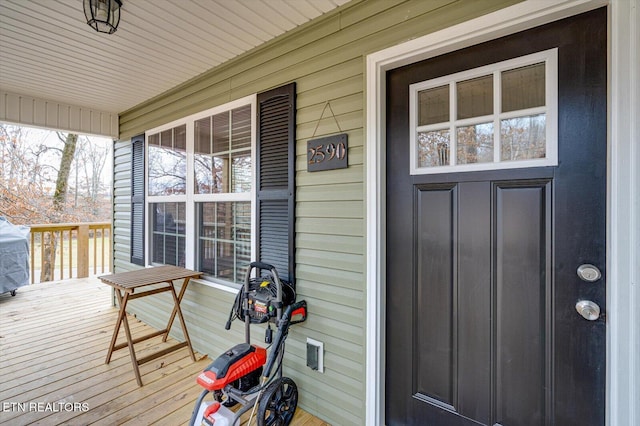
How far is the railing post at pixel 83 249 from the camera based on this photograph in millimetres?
5586

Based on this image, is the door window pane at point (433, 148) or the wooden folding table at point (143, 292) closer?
the door window pane at point (433, 148)

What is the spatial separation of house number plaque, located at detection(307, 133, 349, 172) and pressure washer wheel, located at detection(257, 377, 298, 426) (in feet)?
4.64

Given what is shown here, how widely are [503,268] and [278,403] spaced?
1.55 meters

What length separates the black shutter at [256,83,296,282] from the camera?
2096 millimetres

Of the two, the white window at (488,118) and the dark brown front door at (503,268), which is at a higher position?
the white window at (488,118)

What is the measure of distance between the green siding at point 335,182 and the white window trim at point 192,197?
41cm

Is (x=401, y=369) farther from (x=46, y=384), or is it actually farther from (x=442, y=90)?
(x=46, y=384)

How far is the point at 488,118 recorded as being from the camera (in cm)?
142

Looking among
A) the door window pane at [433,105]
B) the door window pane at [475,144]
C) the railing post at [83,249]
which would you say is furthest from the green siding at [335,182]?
the railing post at [83,249]

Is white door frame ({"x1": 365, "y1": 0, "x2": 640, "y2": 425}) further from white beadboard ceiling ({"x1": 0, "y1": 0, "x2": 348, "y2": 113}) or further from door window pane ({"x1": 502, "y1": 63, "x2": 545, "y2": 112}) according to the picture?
white beadboard ceiling ({"x1": 0, "y1": 0, "x2": 348, "y2": 113})

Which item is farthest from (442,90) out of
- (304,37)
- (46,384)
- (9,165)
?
(9,165)

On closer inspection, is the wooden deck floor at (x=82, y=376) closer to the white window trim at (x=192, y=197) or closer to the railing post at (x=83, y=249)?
the white window trim at (x=192, y=197)

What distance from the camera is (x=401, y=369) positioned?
170 centimetres

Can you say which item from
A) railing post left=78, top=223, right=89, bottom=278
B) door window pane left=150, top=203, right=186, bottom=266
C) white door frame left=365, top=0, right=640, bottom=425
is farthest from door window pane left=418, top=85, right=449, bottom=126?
railing post left=78, top=223, right=89, bottom=278
